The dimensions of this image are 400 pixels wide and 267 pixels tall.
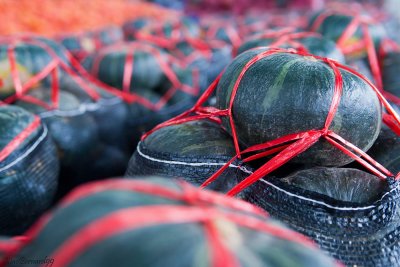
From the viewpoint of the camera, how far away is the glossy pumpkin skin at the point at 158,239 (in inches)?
24.2

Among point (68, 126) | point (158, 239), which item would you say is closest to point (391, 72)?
point (68, 126)

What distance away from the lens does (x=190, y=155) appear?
1.32 meters

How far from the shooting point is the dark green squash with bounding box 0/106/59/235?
1520 mm

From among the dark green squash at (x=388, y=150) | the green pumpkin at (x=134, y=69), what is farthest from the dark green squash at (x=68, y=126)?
the dark green squash at (x=388, y=150)

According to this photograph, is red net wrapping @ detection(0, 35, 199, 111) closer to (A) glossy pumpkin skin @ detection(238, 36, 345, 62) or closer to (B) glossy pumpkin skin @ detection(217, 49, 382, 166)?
(A) glossy pumpkin skin @ detection(238, 36, 345, 62)

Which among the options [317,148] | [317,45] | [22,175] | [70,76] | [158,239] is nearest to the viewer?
[158,239]

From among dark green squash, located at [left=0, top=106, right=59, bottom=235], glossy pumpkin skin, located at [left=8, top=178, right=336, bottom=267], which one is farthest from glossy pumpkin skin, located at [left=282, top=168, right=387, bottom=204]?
dark green squash, located at [left=0, top=106, right=59, bottom=235]

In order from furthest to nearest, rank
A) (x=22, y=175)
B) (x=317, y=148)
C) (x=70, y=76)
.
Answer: (x=70, y=76) < (x=22, y=175) < (x=317, y=148)

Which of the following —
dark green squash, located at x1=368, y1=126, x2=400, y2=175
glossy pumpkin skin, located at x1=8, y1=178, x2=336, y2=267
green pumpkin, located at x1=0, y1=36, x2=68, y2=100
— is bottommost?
green pumpkin, located at x1=0, y1=36, x2=68, y2=100

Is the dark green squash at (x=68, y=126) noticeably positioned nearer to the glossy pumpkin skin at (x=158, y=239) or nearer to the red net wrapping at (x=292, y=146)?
the red net wrapping at (x=292, y=146)

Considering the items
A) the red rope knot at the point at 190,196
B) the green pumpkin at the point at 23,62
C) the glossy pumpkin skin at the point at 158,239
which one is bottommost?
the green pumpkin at the point at 23,62

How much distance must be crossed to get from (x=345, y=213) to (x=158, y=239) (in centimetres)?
61

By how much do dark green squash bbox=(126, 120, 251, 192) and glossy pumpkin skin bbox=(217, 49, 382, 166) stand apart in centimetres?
10

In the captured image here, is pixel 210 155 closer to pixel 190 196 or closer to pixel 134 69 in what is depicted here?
pixel 190 196
